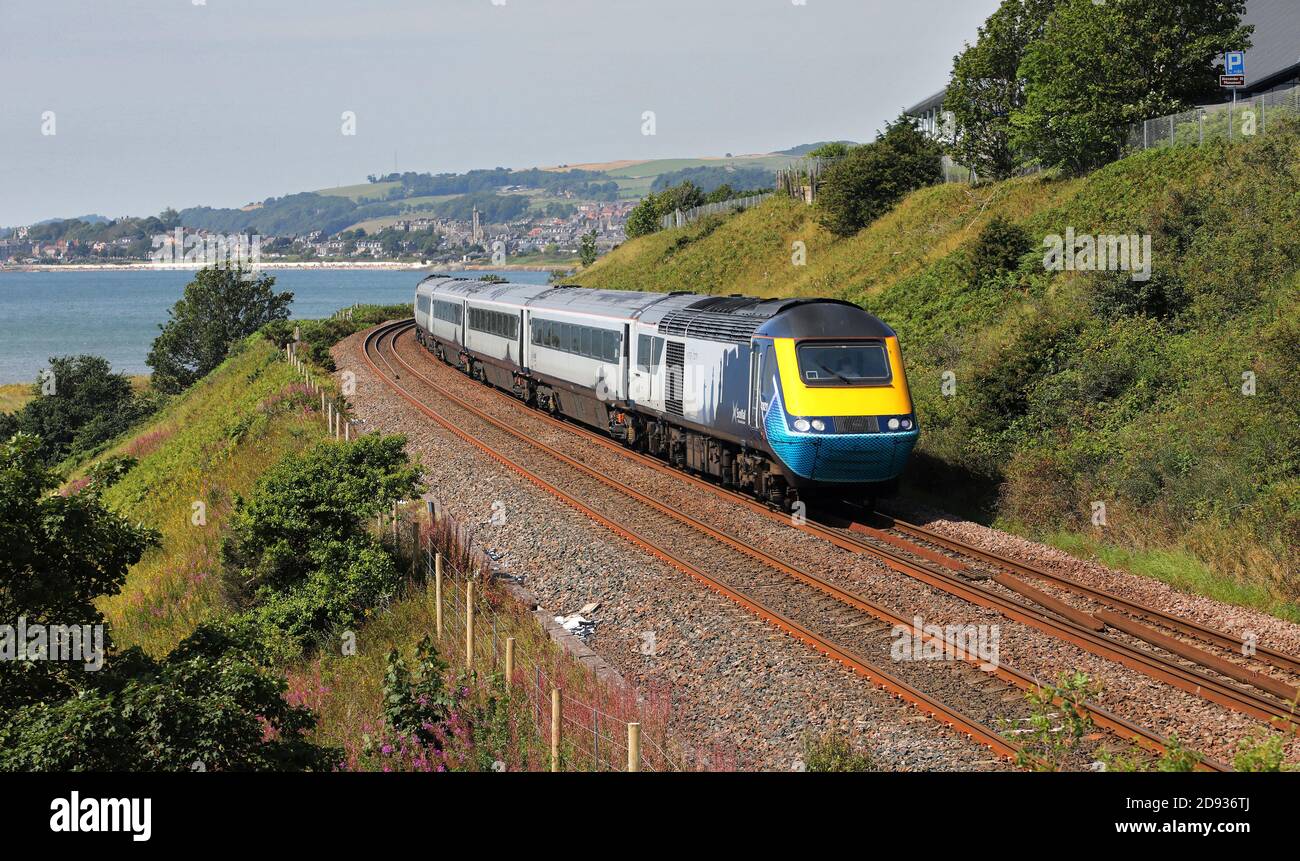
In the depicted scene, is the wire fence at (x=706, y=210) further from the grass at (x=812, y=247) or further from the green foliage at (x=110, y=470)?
the green foliage at (x=110, y=470)

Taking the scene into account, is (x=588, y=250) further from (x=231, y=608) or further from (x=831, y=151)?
(x=231, y=608)

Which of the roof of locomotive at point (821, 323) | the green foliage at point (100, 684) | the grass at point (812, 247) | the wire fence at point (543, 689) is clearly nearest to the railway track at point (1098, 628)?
the roof of locomotive at point (821, 323)

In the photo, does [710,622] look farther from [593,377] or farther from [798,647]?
[593,377]

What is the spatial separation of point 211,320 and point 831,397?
2770 inches

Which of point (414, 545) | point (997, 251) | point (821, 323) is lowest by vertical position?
point (414, 545)

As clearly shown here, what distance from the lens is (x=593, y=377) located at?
94.2ft

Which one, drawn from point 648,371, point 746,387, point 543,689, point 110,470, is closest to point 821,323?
point 746,387

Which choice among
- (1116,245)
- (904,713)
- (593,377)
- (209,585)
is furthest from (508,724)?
(1116,245)

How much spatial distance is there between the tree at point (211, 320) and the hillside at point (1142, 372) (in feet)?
180

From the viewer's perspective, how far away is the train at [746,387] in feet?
61.2

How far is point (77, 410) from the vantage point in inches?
2467

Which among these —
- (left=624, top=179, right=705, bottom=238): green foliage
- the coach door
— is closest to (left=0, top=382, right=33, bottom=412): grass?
(left=624, top=179, right=705, bottom=238): green foliage

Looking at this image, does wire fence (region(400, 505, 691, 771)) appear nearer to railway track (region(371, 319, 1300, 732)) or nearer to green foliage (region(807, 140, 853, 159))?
railway track (region(371, 319, 1300, 732))
